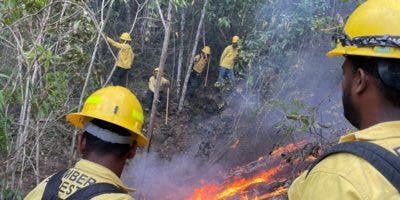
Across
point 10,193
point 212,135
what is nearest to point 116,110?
point 10,193

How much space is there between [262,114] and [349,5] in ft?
11.9

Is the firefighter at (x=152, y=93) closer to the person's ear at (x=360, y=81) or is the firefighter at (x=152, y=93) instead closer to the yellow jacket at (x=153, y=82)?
the yellow jacket at (x=153, y=82)

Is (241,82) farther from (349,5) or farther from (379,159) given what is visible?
(379,159)

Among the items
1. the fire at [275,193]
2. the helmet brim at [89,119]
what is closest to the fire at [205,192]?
the fire at [275,193]

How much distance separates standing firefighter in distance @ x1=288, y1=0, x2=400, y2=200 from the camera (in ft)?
4.58

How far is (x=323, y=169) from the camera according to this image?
1.48 metres

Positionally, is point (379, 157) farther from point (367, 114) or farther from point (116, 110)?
point (116, 110)

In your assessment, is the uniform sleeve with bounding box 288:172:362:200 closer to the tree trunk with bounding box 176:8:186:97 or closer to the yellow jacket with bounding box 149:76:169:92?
the yellow jacket with bounding box 149:76:169:92

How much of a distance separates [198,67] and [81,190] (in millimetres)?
13338

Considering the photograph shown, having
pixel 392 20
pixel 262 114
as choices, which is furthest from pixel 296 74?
pixel 392 20

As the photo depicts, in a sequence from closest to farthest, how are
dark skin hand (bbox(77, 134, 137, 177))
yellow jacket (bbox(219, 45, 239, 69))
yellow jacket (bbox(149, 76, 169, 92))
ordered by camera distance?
dark skin hand (bbox(77, 134, 137, 177)) → yellow jacket (bbox(149, 76, 169, 92)) → yellow jacket (bbox(219, 45, 239, 69))

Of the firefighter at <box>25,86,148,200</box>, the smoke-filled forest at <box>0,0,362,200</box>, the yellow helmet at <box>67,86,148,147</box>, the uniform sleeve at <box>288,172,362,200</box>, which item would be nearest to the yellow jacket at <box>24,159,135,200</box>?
the firefighter at <box>25,86,148,200</box>

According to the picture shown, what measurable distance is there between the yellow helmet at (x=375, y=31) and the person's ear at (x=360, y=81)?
0.24ft

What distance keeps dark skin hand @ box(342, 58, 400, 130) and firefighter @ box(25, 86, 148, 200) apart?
3.55ft
